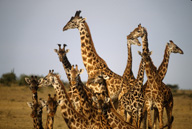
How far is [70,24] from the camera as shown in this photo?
32.2 feet

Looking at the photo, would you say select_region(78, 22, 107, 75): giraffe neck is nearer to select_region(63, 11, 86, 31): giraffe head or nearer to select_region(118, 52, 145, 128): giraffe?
select_region(63, 11, 86, 31): giraffe head

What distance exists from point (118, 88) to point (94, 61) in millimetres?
1077

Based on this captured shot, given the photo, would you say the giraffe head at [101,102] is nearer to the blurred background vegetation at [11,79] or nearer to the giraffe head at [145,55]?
the giraffe head at [145,55]

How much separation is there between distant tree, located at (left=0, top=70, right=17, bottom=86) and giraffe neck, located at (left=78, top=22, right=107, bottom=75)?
64.4 ft

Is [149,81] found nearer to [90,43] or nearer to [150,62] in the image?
[150,62]

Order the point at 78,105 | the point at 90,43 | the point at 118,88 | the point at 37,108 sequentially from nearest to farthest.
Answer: the point at 37,108
the point at 78,105
the point at 118,88
the point at 90,43

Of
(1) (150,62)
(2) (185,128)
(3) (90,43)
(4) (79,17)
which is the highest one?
(4) (79,17)

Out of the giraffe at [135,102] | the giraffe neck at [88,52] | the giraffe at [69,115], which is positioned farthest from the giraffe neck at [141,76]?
the giraffe at [69,115]

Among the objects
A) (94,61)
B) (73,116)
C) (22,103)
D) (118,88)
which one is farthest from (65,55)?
(22,103)

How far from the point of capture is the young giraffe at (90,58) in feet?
31.1

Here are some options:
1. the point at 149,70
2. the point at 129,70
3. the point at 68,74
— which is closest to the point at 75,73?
the point at 68,74

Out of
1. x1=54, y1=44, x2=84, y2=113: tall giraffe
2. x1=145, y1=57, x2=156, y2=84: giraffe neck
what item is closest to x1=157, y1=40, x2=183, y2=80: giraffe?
x1=145, y1=57, x2=156, y2=84: giraffe neck

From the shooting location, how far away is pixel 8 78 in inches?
1188

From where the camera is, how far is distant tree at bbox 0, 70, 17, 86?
28.7 m
